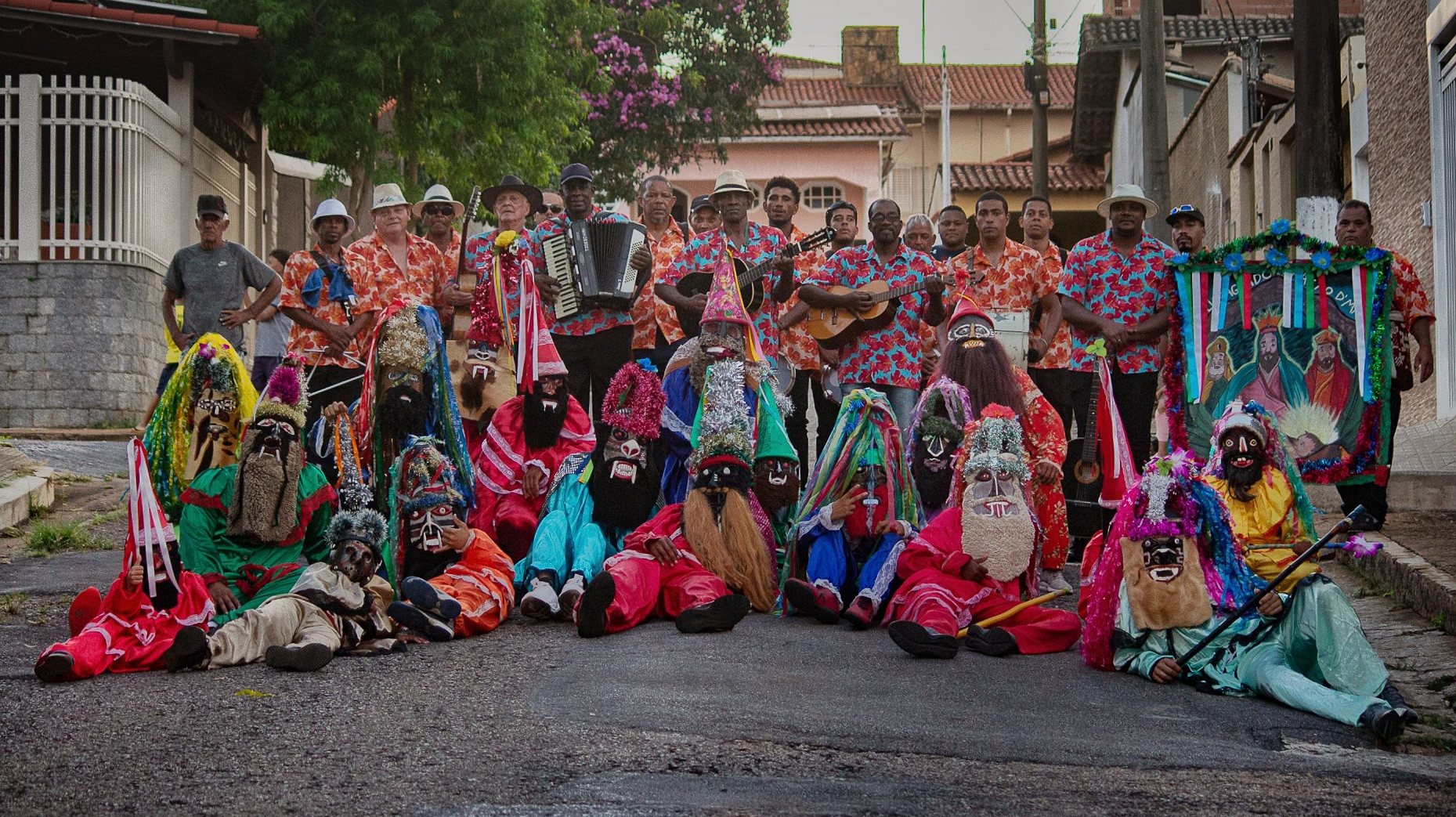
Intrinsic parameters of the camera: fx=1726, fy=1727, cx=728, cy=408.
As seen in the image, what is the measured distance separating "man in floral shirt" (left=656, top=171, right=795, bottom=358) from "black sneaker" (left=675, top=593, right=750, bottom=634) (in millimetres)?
2656

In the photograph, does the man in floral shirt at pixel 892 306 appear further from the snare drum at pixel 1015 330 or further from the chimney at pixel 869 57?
the chimney at pixel 869 57

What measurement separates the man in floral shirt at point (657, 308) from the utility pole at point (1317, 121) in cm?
406

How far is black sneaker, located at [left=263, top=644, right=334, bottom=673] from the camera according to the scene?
273 inches

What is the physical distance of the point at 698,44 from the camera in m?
29.5

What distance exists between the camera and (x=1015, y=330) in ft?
35.3

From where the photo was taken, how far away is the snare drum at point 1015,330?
34.6ft

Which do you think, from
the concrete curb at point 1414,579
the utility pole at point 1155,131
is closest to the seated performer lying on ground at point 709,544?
the concrete curb at point 1414,579

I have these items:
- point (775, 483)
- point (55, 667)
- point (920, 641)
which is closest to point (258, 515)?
point (55, 667)

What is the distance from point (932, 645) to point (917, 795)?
218 centimetres

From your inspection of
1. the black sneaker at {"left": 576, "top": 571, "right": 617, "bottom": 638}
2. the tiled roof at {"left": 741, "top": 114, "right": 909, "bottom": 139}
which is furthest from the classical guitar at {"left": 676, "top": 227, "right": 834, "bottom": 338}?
the tiled roof at {"left": 741, "top": 114, "right": 909, "bottom": 139}

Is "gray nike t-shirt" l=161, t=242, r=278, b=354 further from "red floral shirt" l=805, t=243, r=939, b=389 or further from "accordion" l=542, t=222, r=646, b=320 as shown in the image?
"red floral shirt" l=805, t=243, r=939, b=389

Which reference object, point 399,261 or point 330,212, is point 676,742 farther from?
point 330,212

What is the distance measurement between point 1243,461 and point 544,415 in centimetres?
373

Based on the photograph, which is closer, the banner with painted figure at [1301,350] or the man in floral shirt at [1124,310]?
the banner with painted figure at [1301,350]
